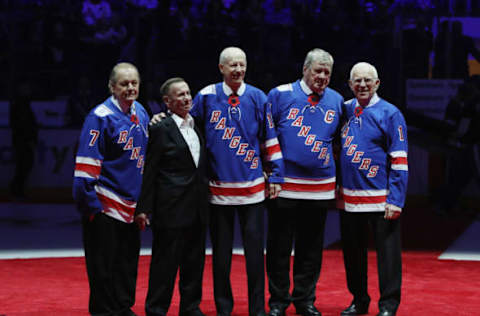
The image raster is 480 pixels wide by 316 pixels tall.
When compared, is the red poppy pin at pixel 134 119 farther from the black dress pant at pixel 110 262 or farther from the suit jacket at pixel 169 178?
the black dress pant at pixel 110 262

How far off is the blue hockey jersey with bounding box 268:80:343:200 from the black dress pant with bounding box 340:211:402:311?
27 cm

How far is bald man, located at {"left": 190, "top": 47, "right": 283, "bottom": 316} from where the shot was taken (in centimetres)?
509

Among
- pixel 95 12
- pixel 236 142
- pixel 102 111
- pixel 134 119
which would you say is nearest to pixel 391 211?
pixel 236 142

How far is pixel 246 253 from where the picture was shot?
203 inches

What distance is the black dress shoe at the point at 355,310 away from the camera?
5320 mm

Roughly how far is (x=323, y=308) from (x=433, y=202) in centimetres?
618

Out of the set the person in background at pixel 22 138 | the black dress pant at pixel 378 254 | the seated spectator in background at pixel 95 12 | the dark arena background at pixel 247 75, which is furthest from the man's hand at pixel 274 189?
the seated spectator in background at pixel 95 12

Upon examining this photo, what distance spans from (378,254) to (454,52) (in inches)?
298

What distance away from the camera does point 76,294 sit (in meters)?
6.00

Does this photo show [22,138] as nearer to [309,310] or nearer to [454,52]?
[454,52]

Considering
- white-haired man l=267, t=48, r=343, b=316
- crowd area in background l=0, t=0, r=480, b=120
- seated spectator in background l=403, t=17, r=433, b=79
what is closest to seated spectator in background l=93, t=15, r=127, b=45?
crowd area in background l=0, t=0, r=480, b=120

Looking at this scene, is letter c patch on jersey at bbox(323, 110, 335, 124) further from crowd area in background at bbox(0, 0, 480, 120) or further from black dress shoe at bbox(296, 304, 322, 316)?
crowd area in background at bbox(0, 0, 480, 120)

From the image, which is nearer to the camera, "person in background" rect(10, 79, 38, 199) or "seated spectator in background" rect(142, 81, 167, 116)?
"person in background" rect(10, 79, 38, 199)

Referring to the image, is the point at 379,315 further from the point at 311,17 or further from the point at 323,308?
the point at 311,17
